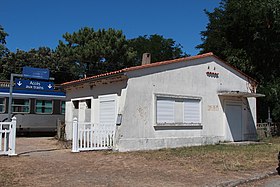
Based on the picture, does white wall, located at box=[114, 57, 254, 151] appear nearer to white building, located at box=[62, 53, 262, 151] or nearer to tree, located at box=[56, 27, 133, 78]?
white building, located at box=[62, 53, 262, 151]

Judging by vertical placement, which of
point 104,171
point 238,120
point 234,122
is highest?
point 238,120

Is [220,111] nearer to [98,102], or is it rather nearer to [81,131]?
[98,102]

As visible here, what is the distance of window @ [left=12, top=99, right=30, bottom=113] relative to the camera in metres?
21.5

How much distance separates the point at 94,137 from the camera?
13523 mm

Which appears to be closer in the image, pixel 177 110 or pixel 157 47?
pixel 177 110

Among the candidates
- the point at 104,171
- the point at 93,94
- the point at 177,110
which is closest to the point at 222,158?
the point at 177,110

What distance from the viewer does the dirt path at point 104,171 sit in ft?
25.3

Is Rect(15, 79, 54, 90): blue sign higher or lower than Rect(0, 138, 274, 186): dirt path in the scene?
higher

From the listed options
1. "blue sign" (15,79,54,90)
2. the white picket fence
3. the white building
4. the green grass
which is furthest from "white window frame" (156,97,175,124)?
"blue sign" (15,79,54,90)

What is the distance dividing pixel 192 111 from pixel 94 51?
22.5 meters

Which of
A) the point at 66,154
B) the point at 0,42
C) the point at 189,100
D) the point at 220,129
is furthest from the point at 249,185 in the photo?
the point at 0,42

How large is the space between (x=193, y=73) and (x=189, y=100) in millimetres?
1365

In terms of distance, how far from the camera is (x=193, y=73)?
16359 mm

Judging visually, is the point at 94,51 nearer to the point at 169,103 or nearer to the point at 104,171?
the point at 169,103
